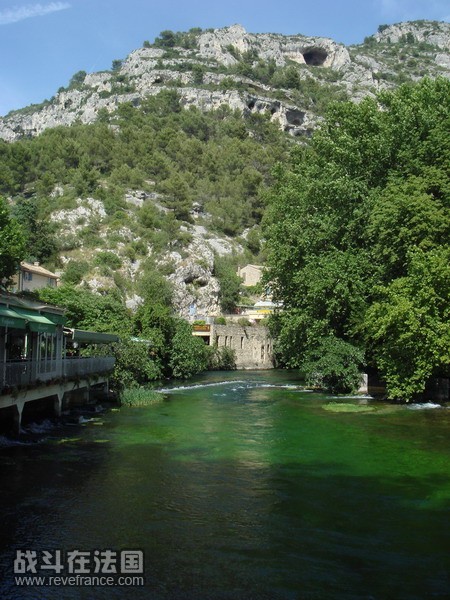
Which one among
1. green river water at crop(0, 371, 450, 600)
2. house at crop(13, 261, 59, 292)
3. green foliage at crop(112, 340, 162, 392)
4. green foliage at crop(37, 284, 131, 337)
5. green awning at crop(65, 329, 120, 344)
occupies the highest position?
house at crop(13, 261, 59, 292)

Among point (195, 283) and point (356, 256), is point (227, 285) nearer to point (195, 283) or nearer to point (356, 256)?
point (195, 283)

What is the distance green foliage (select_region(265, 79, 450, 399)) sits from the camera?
27969 mm

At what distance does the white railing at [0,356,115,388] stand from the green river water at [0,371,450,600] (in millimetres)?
1940

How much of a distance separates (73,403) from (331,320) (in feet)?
53.1

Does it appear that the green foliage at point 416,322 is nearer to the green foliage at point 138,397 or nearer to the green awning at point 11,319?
the green foliage at point 138,397

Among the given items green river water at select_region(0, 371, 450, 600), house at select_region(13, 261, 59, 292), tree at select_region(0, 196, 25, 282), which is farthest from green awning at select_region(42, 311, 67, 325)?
house at select_region(13, 261, 59, 292)

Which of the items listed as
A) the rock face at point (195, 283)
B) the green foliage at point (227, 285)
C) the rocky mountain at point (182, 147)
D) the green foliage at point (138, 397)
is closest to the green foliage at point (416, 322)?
the green foliage at point (138, 397)

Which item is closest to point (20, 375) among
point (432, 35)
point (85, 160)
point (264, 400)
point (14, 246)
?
point (264, 400)

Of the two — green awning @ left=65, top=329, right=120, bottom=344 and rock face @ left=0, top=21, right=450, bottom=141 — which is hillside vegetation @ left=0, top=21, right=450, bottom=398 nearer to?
rock face @ left=0, top=21, right=450, bottom=141

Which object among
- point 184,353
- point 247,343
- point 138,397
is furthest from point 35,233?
point 138,397

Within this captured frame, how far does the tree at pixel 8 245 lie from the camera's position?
125 ft

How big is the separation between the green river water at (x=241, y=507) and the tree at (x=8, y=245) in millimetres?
21096

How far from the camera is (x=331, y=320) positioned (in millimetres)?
34312

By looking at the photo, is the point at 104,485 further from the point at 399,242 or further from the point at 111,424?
the point at 399,242
